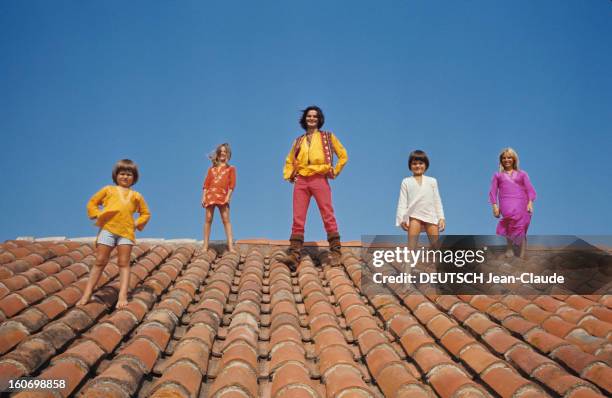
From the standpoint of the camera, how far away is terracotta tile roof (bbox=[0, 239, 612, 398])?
9.05 feet

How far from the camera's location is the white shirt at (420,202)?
5641mm

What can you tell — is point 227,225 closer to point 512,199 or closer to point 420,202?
point 420,202

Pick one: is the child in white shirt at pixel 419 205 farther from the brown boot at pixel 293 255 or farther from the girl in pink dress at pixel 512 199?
the girl in pink dress at pixel 512 199

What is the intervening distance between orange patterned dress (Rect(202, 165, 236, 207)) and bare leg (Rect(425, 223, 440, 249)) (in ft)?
8.72

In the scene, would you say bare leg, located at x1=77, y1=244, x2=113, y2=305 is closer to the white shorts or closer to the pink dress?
the white shorts

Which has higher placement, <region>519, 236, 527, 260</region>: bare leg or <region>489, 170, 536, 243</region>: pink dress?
<region>489, 170, 536, 243</region>: pink dress

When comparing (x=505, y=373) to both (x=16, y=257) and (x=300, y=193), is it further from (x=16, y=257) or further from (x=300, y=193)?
(x=16, y=257)

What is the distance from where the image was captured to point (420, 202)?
5.64m

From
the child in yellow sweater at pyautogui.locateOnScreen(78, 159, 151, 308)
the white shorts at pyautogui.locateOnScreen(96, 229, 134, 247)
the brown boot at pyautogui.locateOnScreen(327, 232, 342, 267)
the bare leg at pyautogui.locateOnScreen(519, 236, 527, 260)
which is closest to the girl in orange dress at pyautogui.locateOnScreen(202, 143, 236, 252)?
the brown boot at pyautogui.locateOnScreen(327, 232, 342, 267)

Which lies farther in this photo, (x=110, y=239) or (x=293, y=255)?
(x=293, y=255)

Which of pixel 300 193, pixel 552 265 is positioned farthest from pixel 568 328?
pixel 300 193

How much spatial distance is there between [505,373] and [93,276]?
11.3ft

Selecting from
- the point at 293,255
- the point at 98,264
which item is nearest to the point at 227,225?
the point at 293,255

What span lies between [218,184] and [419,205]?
2687mm
